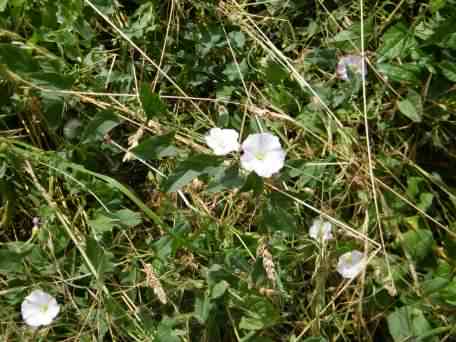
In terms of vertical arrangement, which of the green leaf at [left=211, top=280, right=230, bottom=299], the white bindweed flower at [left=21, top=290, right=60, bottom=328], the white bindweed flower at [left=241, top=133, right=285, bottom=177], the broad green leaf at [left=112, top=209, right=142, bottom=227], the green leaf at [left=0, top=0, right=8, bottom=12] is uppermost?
the green leaf at [left=0, top=0, right=8, bottom=12]

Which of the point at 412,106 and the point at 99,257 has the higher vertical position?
the point at 412,106

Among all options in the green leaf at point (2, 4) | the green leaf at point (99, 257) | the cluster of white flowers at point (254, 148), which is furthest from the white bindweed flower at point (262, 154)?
the green leaf at point (2, 4)

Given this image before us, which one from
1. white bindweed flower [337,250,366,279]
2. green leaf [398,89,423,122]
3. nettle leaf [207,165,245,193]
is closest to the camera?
nettle leaf [207,165,245,193]

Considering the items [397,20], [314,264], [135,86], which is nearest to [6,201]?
[135,86]

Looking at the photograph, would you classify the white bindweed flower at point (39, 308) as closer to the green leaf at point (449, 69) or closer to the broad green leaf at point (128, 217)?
the broad green leaf at point (128, 217)

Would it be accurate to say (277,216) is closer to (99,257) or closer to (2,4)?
(99,257)

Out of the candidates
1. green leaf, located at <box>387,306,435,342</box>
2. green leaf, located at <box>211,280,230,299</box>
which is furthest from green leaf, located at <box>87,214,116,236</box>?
green leaf, located at <box>387,306,435,342</box>

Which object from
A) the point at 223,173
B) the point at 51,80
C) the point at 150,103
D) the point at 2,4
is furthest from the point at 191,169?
the point at 2,4

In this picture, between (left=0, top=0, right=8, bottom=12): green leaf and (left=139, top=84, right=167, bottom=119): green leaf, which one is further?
(left=0, top=0, right=8, bottom=12): green leaf

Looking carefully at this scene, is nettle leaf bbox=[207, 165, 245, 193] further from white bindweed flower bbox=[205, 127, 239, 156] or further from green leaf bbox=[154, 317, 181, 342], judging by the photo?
green leaf bbox=[154, 317, 181, 342]
